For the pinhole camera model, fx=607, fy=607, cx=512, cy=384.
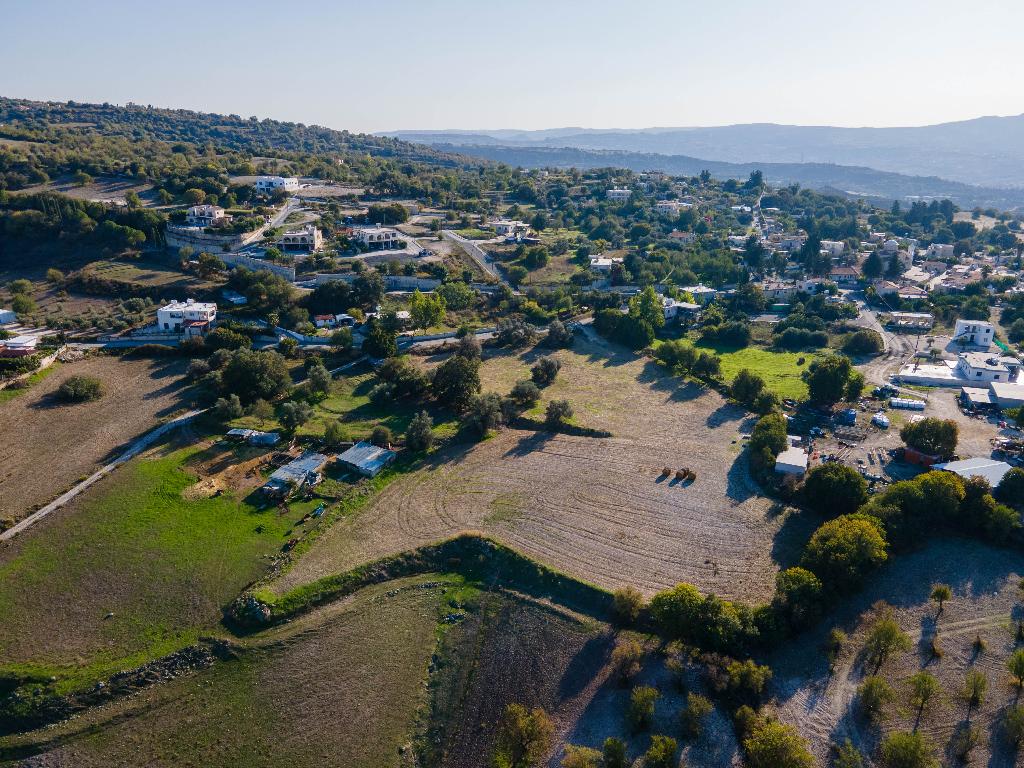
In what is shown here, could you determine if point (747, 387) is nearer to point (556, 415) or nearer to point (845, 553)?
point (556, 415)

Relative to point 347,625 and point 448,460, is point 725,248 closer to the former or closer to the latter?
point 448,460

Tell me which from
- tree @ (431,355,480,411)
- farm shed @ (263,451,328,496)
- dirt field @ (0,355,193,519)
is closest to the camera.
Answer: farm shed @ (263,451,328,496)

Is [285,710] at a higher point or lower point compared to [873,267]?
lower

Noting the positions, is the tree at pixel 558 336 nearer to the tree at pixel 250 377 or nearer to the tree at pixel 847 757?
the tree at pixel 250 377

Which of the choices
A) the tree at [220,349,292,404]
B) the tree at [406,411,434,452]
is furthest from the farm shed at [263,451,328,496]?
the tree at [220,349,292,404]

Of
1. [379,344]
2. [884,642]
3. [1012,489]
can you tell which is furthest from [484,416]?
[1012,489]

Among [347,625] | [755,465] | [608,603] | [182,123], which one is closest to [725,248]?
[755,465]

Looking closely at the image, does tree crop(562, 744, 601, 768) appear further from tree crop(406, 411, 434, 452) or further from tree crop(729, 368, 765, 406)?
tree crop(729, 368, 765, 406)
